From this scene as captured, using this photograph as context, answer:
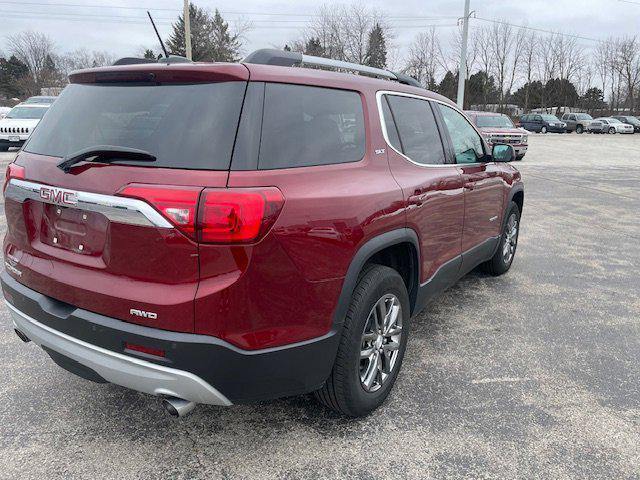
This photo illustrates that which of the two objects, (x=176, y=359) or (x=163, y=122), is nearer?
(x=176, y=359)

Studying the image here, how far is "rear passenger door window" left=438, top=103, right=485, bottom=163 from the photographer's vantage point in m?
3.83

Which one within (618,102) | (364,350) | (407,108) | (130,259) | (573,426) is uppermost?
(618,102)

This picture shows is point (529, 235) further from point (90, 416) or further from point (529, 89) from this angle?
point (529, 89)

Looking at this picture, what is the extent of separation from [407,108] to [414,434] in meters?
1.92

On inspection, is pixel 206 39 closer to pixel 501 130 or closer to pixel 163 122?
pixel 501 130

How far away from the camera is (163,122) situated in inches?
83.7

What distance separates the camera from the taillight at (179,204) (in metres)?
1.93

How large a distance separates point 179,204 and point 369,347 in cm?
133

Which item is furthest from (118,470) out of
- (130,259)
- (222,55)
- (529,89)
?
(529,89)

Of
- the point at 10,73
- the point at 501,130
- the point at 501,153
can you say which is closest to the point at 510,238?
the point at 501,153

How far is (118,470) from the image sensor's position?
2.31 m

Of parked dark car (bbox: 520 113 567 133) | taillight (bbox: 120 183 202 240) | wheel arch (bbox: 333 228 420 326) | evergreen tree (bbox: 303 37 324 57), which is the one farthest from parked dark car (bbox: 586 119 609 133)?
taillight (bbox: 120 183 202 240)

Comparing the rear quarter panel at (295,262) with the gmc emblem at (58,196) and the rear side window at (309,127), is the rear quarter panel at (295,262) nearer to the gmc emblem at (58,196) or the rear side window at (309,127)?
the rear side window at (309,127)

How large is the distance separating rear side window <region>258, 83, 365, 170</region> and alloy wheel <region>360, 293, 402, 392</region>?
0.82 metres
